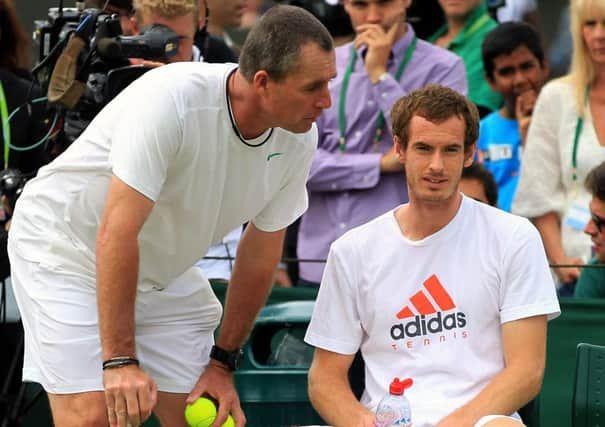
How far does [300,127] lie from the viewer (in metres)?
4.09

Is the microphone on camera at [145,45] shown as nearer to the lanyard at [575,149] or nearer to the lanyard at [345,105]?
the lanyard at [345,105]

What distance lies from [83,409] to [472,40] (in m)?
3.50

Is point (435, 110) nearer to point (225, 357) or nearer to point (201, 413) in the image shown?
point (225, 357)

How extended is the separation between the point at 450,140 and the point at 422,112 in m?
0.13

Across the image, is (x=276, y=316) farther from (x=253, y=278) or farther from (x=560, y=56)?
(x=560, y=56)

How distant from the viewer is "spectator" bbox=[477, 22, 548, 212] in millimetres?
6449


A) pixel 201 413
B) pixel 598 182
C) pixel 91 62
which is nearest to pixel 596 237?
pixel 598 182

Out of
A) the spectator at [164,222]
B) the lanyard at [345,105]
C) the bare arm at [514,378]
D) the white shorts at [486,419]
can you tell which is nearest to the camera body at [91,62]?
the spectator at [164,222]

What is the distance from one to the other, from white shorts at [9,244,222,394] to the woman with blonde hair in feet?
6.30

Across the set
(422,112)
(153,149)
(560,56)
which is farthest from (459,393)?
(560,56)

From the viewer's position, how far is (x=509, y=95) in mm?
6527

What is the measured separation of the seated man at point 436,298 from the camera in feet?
14.0

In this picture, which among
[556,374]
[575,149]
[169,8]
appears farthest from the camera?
[575,149]

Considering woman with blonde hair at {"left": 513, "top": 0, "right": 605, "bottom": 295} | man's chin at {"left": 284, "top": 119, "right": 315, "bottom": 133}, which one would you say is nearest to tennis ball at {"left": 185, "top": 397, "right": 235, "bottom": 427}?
man's chin at {"left": 284, "top": 119, "right": 315, "bottom": 133}
